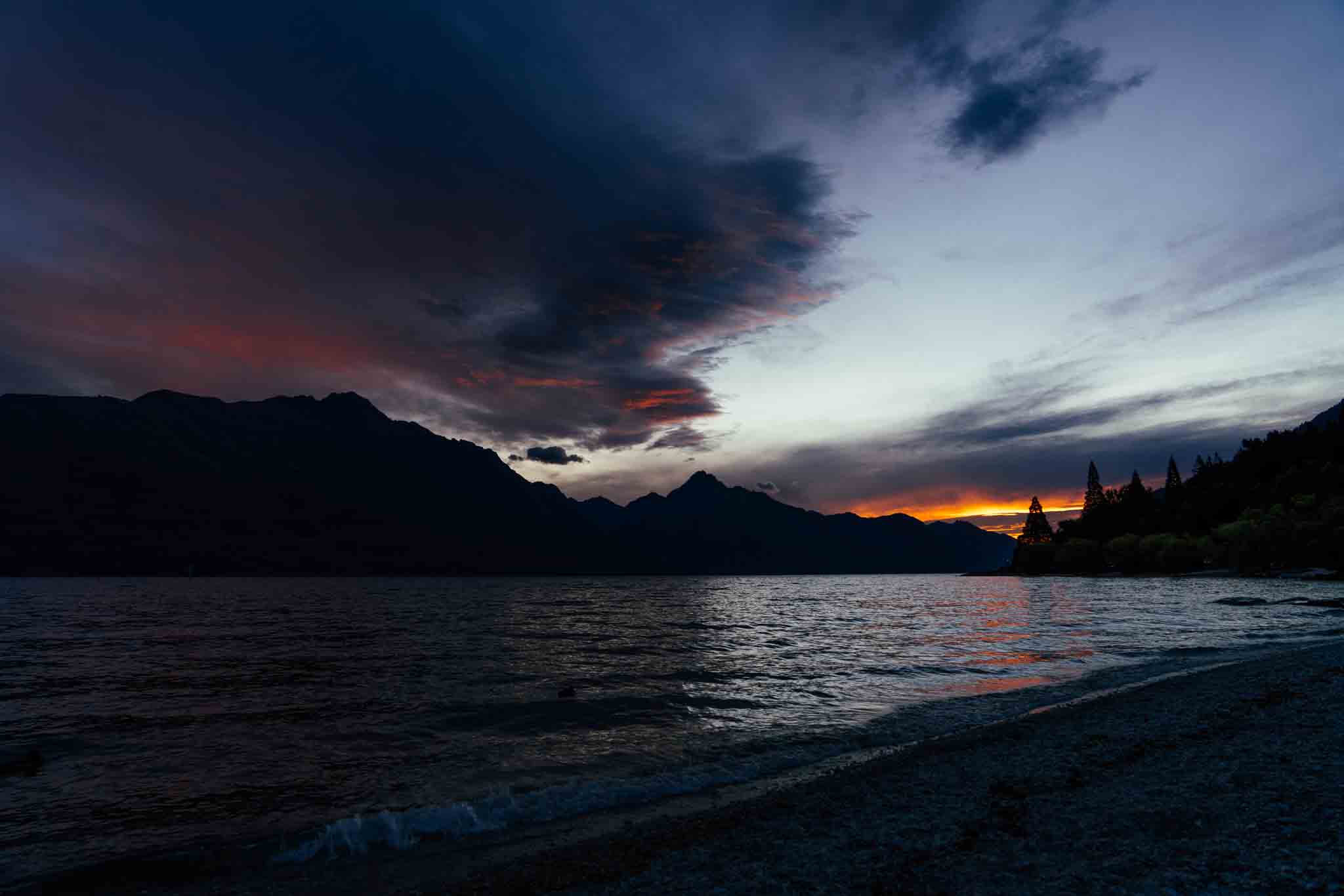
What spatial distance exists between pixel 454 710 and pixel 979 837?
1911 centimetres

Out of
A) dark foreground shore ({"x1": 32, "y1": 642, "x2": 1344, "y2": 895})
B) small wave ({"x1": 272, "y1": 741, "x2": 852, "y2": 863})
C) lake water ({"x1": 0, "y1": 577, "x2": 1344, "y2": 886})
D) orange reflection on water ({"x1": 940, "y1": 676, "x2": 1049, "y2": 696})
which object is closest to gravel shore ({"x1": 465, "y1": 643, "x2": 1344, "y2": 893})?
dark foreground shore ({"x1": 32, "y1": 642, "x2": 1344, "y2": 895})

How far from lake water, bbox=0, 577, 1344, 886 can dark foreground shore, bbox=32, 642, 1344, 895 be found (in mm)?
1862

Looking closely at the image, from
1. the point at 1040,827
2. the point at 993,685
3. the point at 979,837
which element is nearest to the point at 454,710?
the point at 979,837

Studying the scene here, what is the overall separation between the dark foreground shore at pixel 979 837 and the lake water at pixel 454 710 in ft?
6.11

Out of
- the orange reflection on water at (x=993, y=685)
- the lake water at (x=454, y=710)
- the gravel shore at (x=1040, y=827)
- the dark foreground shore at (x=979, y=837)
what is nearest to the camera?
the gravel shore at (x=1040, y=827)

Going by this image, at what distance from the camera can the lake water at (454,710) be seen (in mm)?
13547

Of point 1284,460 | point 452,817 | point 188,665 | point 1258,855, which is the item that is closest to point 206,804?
point 452,817

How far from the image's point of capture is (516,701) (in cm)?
2458

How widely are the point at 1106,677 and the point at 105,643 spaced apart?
63.2 metres

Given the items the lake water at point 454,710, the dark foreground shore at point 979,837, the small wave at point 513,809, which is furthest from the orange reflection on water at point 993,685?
the small wave at point 513,809

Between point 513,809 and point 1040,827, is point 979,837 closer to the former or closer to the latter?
point 1040,827

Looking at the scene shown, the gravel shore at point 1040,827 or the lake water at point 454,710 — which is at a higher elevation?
the gravel shore at point 1040,827

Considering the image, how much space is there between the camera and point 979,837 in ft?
32.0

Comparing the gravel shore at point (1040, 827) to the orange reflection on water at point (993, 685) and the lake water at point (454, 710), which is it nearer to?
the lake water at point (454, 710)
